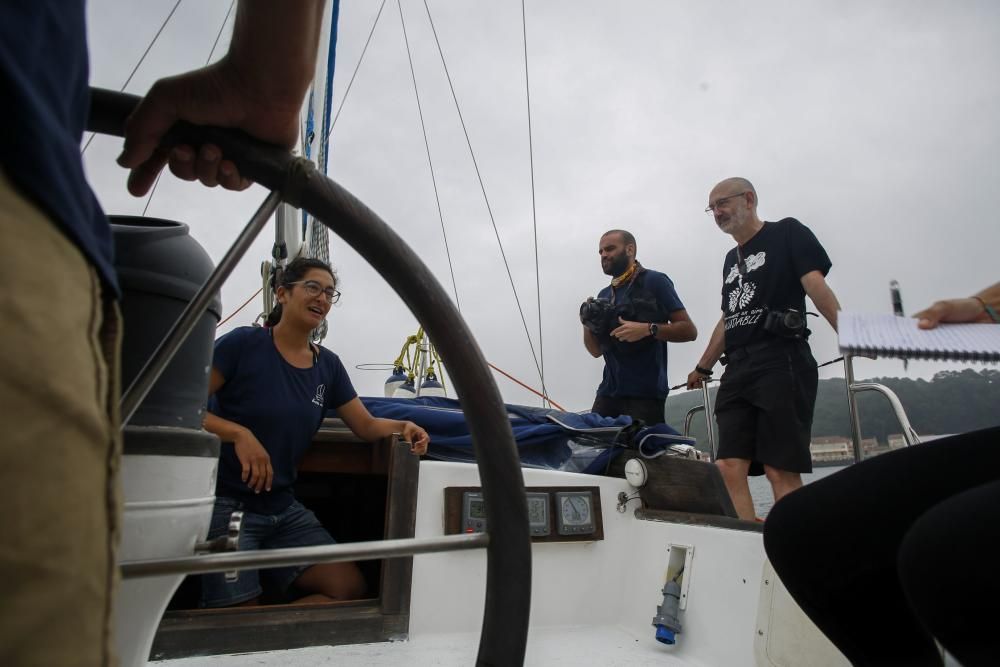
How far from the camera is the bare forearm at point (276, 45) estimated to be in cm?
38

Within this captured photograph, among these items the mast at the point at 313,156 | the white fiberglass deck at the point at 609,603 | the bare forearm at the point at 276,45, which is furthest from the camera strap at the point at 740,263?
the bare forearm at the point at 276,45

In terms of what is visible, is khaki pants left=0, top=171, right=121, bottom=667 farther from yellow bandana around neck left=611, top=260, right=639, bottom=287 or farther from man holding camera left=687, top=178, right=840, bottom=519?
yellow bandana around neck left=611, top=260, right=639, bottom=287

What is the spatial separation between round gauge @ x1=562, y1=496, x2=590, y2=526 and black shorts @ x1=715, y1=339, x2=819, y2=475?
0.54 metres

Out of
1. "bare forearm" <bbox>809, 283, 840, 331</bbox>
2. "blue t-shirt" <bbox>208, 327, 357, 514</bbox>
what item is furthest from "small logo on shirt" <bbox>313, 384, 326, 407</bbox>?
"bare forearm" <bbox>809, 283, 840, 331</bbox>

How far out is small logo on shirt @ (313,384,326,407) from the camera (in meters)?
1.75

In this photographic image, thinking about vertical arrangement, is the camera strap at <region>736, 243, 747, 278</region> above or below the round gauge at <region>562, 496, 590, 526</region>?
above

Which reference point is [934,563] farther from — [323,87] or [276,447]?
[323,87]

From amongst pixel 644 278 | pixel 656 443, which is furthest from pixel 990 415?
pixel 644 278

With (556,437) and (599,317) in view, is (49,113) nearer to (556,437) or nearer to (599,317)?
(556,437)

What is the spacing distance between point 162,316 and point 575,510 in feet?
4.65

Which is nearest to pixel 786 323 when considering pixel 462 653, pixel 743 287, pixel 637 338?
pixel 743 287

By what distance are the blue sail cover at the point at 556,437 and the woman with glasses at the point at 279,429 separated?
0.53 feet

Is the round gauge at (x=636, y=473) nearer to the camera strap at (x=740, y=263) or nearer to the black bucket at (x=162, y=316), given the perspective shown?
the camera strap at (x=740, y=263)

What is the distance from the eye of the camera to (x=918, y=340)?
642 mm
